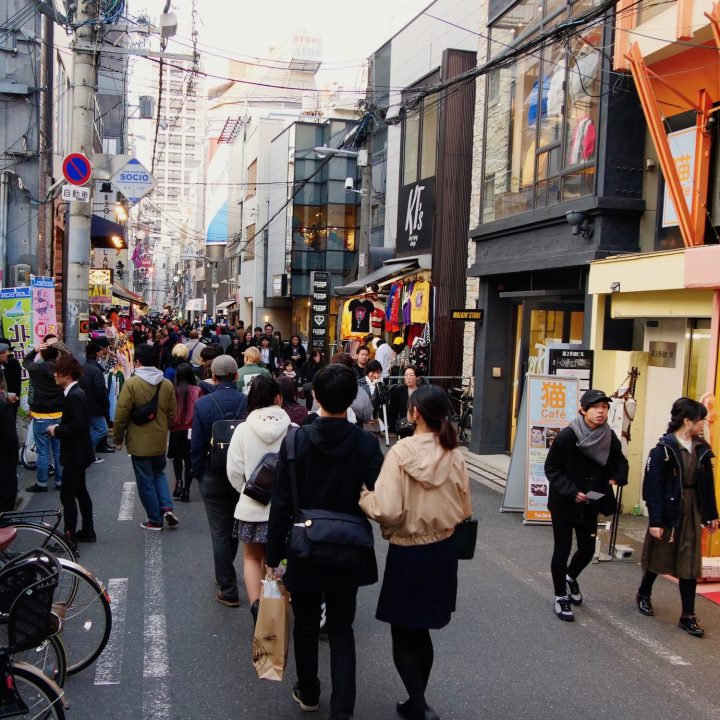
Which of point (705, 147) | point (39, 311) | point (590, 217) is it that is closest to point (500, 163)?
point (590, 217)

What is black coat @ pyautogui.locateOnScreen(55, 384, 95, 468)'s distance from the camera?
7379 millimetres

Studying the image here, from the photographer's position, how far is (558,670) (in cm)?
525

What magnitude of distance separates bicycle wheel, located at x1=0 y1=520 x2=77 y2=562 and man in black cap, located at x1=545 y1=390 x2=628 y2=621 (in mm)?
3623

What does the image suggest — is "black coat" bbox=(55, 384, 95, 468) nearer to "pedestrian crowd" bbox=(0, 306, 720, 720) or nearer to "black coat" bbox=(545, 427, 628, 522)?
"pedestrian crowd" bbox=(0, 306, 720, 720)

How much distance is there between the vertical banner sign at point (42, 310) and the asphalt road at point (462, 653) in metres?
6.63

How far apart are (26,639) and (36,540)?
173cm

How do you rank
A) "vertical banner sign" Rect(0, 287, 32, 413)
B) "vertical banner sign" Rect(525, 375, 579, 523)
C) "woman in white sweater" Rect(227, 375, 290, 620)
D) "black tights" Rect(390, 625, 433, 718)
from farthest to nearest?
"vertical banner sign" Rect(0, 287, 32, 413)
"vertical banner sign" Rect(525, 375, 579, 523)
"woman in white sweater" Rect(227, 375, 290, 620)
"black tights" Rect(390, 625, 433, 718)

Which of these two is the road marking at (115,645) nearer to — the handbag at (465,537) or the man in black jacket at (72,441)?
the man in black jacket at (72,441)

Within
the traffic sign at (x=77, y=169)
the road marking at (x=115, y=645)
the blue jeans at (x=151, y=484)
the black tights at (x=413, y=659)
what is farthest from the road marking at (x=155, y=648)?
the traffic sign at (x=77, y=169)

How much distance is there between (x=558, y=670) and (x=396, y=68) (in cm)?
2040

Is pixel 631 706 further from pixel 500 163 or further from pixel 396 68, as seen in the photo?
pixel 396 68

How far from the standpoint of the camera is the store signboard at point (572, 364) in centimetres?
993

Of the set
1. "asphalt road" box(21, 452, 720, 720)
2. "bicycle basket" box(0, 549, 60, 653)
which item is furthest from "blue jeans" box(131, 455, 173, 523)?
"bicycle basket" box(0, 549, 60, 653)

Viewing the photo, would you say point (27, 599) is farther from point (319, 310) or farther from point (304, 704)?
point (319, 310)
